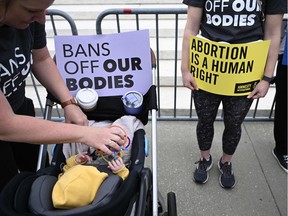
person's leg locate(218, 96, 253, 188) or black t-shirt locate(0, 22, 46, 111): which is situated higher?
black t-shirt locate(0, 22, 46, 111)

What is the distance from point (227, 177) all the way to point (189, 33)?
1.25m

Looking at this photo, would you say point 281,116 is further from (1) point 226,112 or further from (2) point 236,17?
(2) point 236,17

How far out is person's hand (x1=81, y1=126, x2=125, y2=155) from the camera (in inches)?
48.3

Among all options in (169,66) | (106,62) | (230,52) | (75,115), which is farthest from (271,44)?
(169,66)

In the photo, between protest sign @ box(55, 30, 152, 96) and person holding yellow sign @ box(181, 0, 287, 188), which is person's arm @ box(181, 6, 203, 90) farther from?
protest sign @ box(55, 30, 152, 96)

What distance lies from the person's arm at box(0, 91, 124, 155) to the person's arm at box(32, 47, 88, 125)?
0.37 metres

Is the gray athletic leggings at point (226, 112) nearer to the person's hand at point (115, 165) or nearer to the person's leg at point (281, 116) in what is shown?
the person's leg at point (281, 116)

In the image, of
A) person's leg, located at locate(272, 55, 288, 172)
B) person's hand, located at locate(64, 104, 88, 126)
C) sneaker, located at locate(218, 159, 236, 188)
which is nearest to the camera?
person's hand, located at locate(64, 104, 88, 126)

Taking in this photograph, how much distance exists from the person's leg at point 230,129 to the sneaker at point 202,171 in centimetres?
11

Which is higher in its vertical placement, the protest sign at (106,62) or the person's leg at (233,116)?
the protest sign at (106,62)

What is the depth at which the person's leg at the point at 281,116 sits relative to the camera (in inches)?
89.1

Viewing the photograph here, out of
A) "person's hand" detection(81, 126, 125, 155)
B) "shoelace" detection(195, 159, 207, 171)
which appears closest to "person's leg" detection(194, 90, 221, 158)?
"shoelace" detection(195, 159, 207, 171)

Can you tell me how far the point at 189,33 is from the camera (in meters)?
1.93

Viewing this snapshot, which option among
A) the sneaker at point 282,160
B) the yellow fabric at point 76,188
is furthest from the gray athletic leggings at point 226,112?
the yellow fabric at point 76,188
